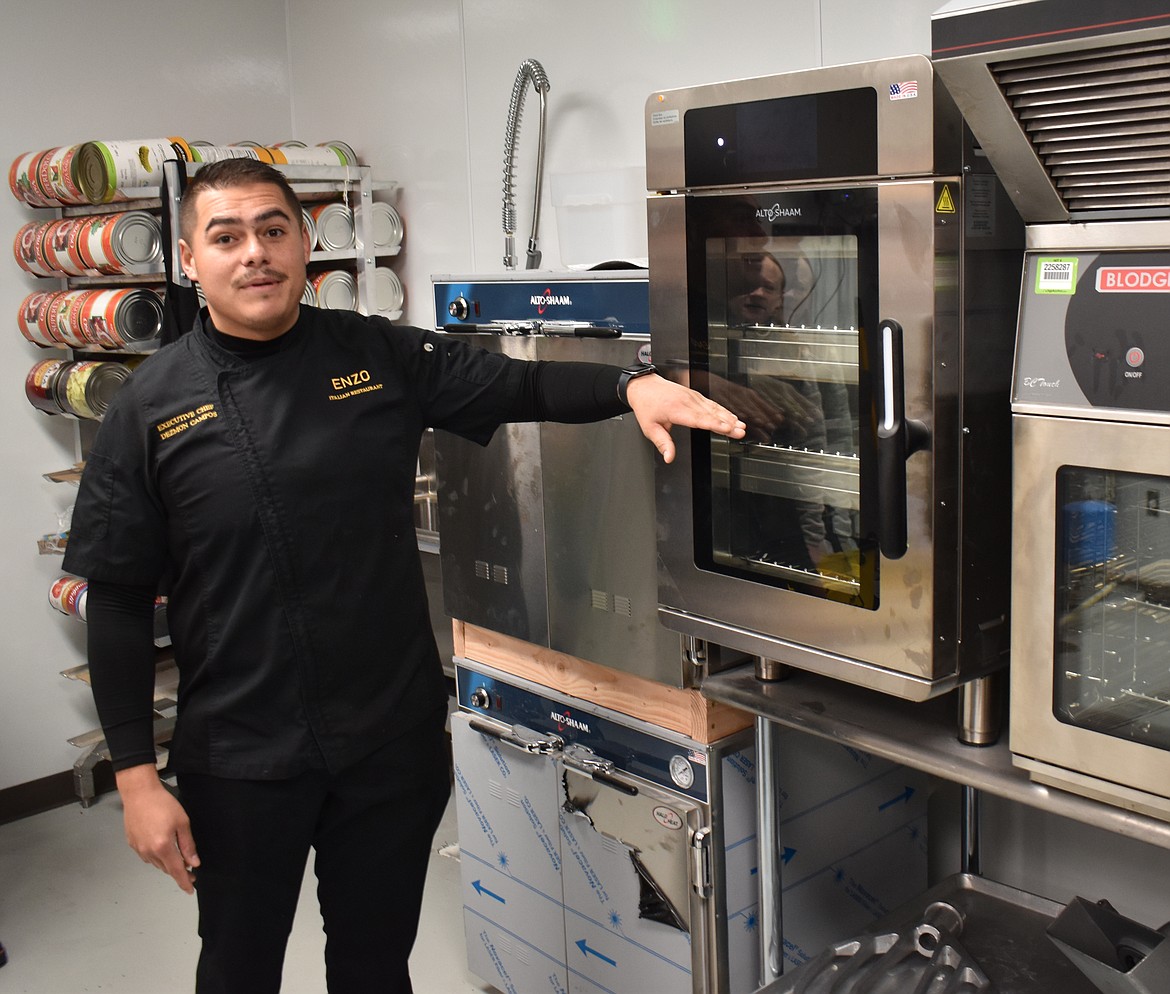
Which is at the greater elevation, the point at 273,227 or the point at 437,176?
the point at 437,176

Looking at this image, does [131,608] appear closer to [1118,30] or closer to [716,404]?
[716,404]

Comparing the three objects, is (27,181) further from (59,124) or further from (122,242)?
(122,242)

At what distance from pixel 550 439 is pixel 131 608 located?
31.1 inches

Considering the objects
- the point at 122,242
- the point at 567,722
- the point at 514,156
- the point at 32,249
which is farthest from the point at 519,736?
the point at 32,249

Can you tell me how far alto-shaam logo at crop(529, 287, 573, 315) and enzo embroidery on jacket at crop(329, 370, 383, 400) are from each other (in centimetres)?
40

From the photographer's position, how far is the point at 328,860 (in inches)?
84.0

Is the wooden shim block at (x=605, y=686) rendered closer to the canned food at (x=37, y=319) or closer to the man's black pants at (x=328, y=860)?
the man's black pants at (x=328, y=860)

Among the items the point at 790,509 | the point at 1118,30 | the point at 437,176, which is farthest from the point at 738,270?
the point at 437,176

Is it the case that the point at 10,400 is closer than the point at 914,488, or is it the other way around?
→ the point at 914,488

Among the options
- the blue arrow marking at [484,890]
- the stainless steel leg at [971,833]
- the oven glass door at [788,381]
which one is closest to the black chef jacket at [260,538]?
the oven glass door at [788,381]

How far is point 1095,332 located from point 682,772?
1.15m

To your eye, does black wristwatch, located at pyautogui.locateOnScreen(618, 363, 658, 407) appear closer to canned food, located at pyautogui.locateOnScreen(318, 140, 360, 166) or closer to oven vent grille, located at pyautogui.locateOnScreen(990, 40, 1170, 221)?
oven vent grille, located at pyautogui.locateOnScreen(990, 40, 1170, 221)

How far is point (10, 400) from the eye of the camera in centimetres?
384

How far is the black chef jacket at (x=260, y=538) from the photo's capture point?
1.95 meters
